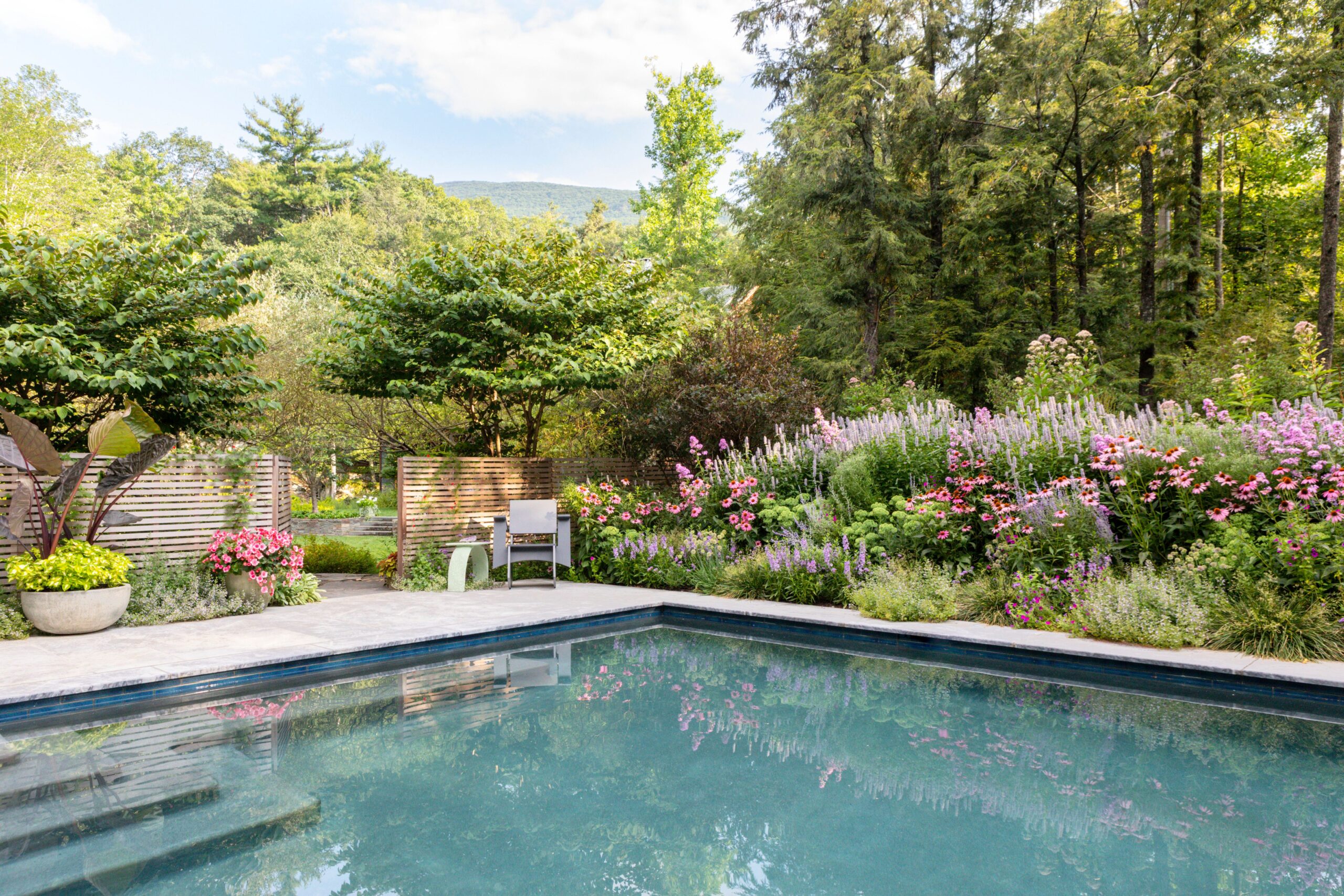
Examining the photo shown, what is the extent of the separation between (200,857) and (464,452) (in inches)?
313

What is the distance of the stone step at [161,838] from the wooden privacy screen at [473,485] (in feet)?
17.8

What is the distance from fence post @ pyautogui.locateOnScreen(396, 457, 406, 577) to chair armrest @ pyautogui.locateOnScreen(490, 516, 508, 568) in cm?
104

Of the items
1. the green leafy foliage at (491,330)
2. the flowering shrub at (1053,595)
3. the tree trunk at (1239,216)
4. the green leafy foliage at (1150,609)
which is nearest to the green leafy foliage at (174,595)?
the green leafy foliage at (491,330)

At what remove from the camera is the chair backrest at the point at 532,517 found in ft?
27.4

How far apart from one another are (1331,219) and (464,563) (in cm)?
1326

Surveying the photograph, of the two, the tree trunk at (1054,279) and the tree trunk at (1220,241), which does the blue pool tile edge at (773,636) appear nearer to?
the tree trunk at (1054,279)

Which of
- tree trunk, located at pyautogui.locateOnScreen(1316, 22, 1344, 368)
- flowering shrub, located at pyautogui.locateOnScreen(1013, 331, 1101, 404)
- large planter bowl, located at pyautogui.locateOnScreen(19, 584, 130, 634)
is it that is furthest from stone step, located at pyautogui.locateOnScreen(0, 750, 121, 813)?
tree trunk, located at pyautogui.locateOnScreen(1316, 22, 1344, 368)

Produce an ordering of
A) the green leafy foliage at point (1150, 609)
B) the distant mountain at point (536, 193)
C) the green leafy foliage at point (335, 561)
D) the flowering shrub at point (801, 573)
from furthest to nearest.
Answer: the distant mountain at point (536, 193) → the green leafy foliage at point (335, 561) → the flowering shrub at point (801, 573) → the green leafy foliage at point (1150, 609)

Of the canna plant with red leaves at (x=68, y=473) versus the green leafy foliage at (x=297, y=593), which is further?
the green leafy foliage at (x=297, y=593)

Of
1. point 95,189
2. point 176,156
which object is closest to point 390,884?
point 95,189

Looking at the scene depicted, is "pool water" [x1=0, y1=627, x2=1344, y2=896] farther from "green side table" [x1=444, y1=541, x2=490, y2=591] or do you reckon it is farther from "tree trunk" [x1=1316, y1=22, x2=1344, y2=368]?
"tree trunk" [x1=1316, y1=22, x2=1344, y2=368]

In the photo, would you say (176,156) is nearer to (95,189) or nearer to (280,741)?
(95,189)

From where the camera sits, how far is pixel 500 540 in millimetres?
8578

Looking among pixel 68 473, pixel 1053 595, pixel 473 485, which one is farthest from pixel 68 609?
pixel 1053 595
